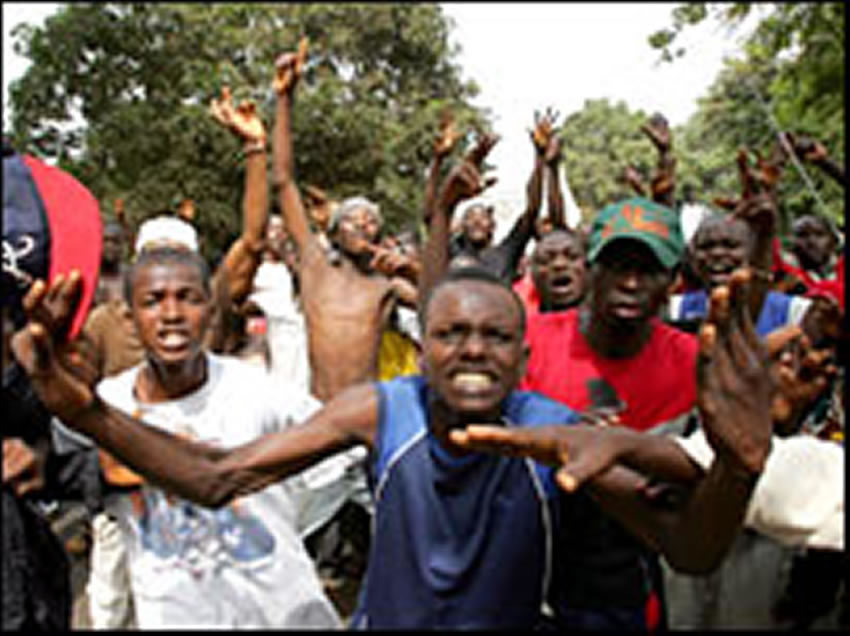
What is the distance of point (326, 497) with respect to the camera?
10.5 feet

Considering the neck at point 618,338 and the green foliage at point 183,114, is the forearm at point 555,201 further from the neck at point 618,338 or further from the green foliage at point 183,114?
the green foliage at point 183,114

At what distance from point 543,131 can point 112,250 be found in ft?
8.22

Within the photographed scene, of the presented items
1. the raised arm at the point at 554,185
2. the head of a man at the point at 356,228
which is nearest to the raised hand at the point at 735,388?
the head of a man at the point at 356,228

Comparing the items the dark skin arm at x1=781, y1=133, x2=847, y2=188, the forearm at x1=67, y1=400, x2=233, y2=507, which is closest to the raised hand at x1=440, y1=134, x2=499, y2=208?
the forearm at x1=67, y1=400, x2=233, y2=507

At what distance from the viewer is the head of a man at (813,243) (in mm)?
5648

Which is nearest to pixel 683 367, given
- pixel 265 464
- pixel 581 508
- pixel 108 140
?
pixel 581 508

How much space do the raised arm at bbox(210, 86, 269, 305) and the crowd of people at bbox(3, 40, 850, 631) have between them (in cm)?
86

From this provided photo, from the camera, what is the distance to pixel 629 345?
8.63 feet

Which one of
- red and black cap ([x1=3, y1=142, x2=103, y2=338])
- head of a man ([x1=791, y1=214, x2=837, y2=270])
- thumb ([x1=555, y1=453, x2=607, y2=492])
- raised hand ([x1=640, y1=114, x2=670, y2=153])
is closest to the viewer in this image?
thumb ([x1=555, y1=453, x2=607, y2=492])

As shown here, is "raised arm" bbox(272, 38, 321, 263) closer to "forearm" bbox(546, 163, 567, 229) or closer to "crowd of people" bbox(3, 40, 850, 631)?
"crowd of people" bbox(3, 40, 850, 631)

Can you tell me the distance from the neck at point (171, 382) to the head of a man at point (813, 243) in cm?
438

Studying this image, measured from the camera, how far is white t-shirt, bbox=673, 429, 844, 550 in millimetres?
2334

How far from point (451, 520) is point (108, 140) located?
17796mm

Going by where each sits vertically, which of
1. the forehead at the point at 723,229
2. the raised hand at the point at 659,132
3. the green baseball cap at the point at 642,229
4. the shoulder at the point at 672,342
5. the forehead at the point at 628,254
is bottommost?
the shoulder at the point at 672,342
